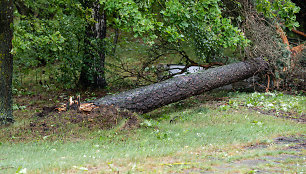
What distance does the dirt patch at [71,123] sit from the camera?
20.0 ft

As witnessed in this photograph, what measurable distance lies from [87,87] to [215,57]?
5.44m

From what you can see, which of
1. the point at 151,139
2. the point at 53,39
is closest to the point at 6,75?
the point at 53,39

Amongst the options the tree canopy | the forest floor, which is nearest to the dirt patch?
the forest floor

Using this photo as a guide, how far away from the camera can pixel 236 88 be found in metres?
11.9

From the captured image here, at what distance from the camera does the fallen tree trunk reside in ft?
25.3

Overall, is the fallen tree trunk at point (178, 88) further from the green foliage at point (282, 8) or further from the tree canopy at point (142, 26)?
the green foliage at point (282, 8)

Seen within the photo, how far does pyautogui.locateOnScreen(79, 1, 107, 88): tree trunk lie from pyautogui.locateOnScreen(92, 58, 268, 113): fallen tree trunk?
3837 millimetres

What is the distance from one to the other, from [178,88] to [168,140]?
10.3 feet

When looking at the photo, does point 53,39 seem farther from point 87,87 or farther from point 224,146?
point 87,87

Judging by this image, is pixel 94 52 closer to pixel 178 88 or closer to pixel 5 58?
pixel 178 88

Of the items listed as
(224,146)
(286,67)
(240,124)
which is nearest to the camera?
(224,146)

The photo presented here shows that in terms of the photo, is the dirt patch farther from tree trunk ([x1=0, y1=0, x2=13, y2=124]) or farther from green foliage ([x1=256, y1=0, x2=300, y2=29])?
green foliage ([x1=256, y1=0, x2=300, y2=29])

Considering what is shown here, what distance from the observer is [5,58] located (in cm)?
662

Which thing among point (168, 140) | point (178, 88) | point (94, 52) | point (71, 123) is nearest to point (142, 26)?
point (178, 88)
